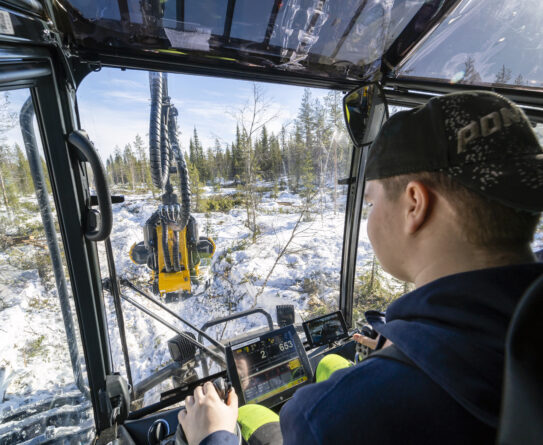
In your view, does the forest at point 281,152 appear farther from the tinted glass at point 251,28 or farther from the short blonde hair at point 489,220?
the short blonde hair at point 489,220

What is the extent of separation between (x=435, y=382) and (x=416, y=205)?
1.29 feet

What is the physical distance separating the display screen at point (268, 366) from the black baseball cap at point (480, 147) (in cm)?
138

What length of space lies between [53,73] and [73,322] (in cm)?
128

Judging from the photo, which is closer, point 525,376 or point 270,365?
point 525,376

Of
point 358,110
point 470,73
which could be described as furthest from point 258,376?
point 470,73

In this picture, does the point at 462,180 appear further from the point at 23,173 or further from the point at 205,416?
the point at 23,173

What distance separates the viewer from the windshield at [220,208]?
1.74m

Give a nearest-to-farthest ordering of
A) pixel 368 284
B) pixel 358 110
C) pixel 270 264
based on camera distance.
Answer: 1. pixel 358 110
2. pixel 368 284
3. pixel 270 264

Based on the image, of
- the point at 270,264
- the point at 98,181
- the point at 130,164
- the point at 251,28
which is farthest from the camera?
the point at 270,264

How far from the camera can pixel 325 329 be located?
2.22 metres

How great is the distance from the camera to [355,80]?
1982 mm

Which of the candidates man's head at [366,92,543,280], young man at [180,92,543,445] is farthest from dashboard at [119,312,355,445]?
man's head at [366,92,543,280]

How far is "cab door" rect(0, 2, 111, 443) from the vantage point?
3.60 feet

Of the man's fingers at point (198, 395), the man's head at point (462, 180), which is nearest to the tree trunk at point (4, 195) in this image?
the man's fingers at point (198, 395)
